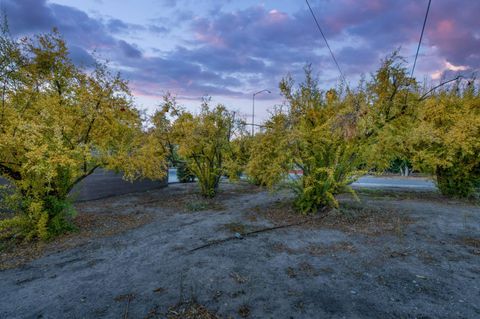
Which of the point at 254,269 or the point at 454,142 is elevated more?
the point at 454,142

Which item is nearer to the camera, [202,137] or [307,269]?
[307,269]

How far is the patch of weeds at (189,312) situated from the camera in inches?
126

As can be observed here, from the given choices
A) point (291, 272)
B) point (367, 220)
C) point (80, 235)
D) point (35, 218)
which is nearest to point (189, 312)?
point (291, 272)

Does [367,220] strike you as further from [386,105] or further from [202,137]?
[202,137]

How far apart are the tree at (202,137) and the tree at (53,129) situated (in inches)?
117

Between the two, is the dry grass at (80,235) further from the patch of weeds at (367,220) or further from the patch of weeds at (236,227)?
the patch of weeds at (367,220)

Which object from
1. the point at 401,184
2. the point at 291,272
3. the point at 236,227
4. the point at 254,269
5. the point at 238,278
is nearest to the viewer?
the point at 238,278

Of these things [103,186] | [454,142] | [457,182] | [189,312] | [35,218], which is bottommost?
[189,312]

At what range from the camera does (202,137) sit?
10.9 metres

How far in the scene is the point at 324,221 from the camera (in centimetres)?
778

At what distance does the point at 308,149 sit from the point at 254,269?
468 cm

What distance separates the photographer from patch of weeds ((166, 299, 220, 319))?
3.20 meters

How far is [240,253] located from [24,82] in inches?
263

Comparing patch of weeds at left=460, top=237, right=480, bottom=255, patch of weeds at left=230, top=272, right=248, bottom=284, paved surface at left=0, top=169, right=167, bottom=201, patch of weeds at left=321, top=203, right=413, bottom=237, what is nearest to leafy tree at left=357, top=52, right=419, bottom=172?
patch of weeds at left=321, top=203, right=413, bottom=237
